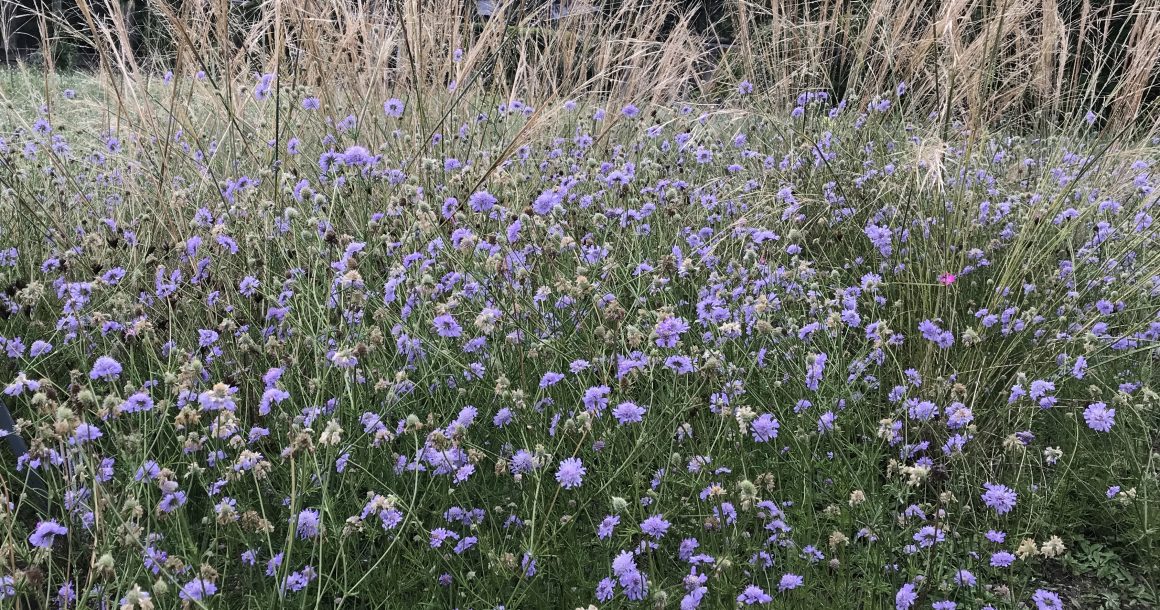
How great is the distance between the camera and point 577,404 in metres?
1.67

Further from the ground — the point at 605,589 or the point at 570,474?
the point at 570,474

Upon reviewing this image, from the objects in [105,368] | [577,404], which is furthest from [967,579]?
[105,368]

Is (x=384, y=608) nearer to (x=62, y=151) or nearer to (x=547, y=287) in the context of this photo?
(x=547, y=287)

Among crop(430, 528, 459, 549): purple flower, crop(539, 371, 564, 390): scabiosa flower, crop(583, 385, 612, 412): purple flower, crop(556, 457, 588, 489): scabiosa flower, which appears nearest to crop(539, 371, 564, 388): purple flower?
crop(539, 371, 564, 390): scabiosa flower

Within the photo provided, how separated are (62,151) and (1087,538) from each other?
374 centimetres

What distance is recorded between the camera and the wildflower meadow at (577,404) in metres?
1.44

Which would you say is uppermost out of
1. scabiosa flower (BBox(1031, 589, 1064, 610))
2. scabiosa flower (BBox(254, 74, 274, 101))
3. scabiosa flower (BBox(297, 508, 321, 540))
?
scabiosa flower (BBox(254, 74, 274, 101))

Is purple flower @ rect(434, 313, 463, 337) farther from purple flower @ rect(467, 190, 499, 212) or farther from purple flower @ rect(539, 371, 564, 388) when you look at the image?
purple flower @ rect(467, 190, 499, 212)

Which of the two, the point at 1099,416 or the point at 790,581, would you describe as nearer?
the point at 790,581

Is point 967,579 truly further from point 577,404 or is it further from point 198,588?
point 198,588

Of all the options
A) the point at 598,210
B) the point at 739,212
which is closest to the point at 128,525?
the point at 598,210

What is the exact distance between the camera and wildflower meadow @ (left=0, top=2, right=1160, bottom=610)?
1.44m

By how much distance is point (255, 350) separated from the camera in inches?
75.2

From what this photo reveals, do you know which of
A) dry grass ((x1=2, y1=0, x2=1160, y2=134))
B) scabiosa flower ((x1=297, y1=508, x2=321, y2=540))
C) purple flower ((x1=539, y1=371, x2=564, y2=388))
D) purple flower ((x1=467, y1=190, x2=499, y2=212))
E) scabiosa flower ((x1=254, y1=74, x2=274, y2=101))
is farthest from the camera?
scabiosa flower ((x1=254, y1=74, x2=274, y2=101))
